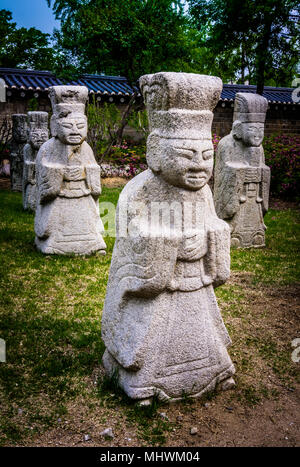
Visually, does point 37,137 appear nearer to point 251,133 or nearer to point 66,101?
point 66,101

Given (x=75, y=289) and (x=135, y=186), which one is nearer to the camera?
(x=135, y=186)

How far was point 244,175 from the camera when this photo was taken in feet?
22.2

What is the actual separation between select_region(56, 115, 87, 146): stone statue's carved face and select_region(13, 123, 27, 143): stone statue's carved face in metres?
5.41

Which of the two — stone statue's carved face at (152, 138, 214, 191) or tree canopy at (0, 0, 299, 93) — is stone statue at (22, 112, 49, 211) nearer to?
tree canopy at (0, 0, 299, 93)

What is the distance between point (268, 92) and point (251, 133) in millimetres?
12258

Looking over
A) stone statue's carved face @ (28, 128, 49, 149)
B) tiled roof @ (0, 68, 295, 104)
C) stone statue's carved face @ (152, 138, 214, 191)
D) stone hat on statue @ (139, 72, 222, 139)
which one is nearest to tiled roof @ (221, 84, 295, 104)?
tiled roof @ (0, 68, 295, 104)

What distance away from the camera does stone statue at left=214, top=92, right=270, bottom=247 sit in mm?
6660

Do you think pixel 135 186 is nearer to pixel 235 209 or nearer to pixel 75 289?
pixel 75 289

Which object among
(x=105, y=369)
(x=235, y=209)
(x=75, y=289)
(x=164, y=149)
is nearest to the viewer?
(x=164, y=149)

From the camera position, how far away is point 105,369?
11.0 feet
